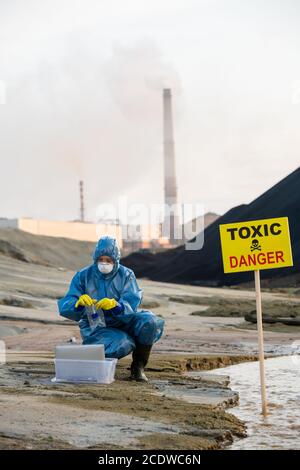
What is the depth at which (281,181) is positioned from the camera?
160 ft

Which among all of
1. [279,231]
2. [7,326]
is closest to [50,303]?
[7,326]

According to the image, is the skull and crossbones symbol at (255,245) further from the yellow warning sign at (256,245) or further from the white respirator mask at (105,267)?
the white respirator mask at (105,267)

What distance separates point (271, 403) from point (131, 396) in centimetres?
133

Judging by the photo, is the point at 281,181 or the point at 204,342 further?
the point at 281,181

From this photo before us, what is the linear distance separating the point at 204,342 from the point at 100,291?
588 cm

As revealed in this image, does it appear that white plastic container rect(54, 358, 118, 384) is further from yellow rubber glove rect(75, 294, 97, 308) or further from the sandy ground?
yellow rubber glove rect(75, 294, 97, 308)

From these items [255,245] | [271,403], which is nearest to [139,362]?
[271,403]

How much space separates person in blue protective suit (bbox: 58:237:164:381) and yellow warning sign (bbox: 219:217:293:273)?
5.06ft

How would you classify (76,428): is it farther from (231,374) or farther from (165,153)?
(165,153)

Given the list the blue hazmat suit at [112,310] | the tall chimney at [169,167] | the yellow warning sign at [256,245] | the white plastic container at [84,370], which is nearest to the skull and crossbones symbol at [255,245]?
the yellow warning sign at [256,245]

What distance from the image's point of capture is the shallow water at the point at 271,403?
23.8 feet

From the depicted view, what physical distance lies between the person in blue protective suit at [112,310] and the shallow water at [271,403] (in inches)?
40.8

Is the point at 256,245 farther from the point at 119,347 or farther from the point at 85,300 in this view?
the point at 119,347

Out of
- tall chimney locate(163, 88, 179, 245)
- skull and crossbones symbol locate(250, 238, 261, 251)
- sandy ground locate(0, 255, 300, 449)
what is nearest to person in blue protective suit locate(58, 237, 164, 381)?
sandy ground locate(0, 255, 300, 449)
